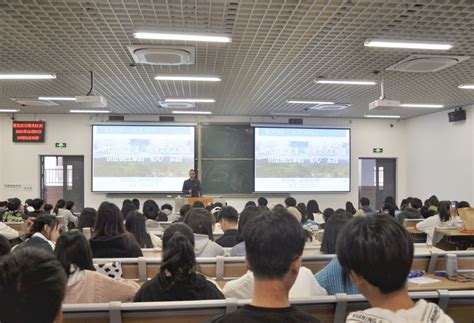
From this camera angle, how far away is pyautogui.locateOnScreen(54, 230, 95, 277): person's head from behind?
2252 mm

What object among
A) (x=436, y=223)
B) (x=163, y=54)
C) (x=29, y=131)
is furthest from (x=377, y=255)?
(x=29, y=131)

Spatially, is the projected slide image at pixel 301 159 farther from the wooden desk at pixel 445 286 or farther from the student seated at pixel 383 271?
the student seated at pixel 383 271

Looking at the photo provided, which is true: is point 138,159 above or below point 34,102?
below

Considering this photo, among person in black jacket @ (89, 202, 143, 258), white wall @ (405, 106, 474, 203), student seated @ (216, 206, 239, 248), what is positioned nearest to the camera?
person in black jacket @ (89, 202, 143, 258)

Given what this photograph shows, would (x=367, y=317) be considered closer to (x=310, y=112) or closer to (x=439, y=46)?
(x=439, y=46)

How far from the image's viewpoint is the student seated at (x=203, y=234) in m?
3.60

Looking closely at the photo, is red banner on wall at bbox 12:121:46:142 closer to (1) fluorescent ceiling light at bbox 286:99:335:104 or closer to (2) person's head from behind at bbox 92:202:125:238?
(1) fluorescent ceiling light at bbox 286:99:335:104

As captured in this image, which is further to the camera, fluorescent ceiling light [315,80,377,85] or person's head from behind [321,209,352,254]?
fluorescent ceiling light [315,80,377,85]

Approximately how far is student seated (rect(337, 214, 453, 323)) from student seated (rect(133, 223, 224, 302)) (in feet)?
3.51

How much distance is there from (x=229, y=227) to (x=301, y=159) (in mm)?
7314

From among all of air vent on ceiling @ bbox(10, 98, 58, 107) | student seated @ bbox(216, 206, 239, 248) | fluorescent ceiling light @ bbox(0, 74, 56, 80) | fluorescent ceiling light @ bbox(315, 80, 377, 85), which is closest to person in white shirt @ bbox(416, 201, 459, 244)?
Result: fluorescent ceiling light @ bbox(315, 80, 377, 85)

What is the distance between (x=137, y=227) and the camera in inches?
177

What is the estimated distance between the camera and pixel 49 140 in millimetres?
11203

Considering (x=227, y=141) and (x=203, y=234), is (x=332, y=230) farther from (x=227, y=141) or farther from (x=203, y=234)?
(x=227, y=141)
